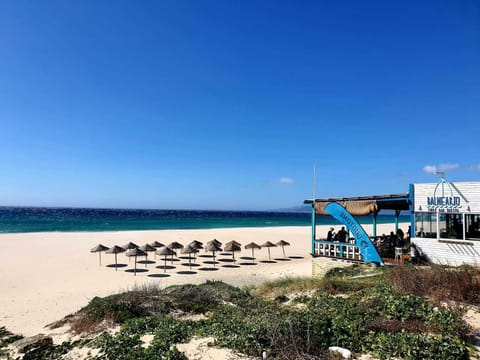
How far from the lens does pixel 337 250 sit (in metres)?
13.6

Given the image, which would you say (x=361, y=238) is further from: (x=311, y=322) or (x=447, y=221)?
(x=311, y=322)

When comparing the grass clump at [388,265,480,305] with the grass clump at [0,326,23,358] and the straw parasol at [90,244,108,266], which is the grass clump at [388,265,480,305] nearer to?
the grass clump at [0,326,23,358]

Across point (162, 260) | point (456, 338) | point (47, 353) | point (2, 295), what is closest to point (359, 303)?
point (456, 338)

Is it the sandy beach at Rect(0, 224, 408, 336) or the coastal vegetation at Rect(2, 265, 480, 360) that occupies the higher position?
the coastal vegetation at Rect(2, 265, 480, 360)

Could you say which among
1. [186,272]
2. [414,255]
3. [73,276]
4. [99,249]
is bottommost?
[186,272]

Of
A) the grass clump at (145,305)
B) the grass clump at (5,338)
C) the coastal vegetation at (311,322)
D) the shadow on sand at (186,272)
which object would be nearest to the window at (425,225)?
the coastal vegetation at (311,322)

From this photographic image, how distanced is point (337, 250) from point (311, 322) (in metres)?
8.86

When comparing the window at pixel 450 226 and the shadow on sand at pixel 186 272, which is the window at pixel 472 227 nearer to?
the window at pixel 450 226

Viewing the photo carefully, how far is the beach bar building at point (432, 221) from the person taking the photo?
1073cm

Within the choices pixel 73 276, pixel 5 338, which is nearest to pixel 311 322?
pixel 5 338

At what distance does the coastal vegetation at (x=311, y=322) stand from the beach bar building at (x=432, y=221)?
4008 mm

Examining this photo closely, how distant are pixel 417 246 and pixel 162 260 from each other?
14.8 m

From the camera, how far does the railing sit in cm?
1292

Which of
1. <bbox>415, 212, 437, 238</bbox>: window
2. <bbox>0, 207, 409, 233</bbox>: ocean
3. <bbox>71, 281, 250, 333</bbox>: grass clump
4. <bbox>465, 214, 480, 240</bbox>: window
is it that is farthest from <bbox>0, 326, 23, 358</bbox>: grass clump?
<bbox>0, 207, 409, 233</bbox>: ocean
